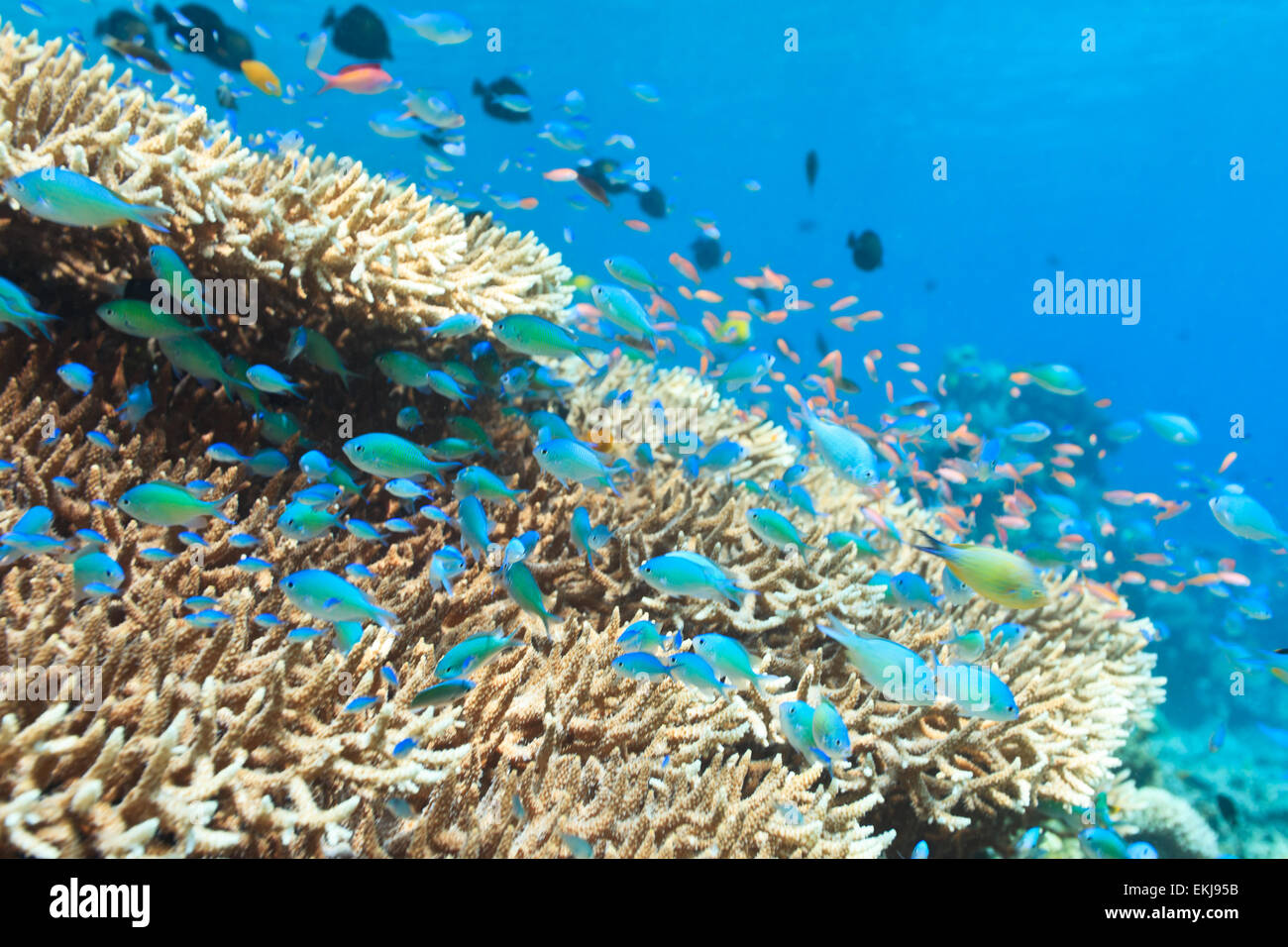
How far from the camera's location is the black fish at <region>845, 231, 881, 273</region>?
798 cm

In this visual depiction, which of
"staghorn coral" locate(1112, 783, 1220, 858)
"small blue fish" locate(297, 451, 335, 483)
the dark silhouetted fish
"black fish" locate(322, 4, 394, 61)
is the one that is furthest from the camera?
"black fish" locate(322, 4, 394, 61)

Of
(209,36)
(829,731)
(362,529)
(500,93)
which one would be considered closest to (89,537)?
(362,529)

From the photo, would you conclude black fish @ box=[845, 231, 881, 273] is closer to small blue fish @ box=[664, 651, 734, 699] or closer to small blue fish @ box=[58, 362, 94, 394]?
small blue fish @ box=[664, 651, 734, 699]

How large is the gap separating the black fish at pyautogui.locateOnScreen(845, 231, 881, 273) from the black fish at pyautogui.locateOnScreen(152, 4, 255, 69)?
710cm

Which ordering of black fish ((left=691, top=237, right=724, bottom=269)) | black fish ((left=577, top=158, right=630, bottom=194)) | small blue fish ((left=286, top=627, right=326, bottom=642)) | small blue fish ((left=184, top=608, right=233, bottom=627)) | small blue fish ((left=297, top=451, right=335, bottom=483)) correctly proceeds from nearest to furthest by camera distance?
small blue fish ((left=184, top=608, right=233, bottom=627)) < small blue fish ((left=286, top=627, right=326, bottom=642)) < small blue fish ((left=297, top=451, right=335, bottom=483)) < black fish ((left=577, top=158, right=630, bottom=194)) < black fish ((left=691, top=237, right=724, bottom=269))

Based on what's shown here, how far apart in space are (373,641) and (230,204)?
2136 mm

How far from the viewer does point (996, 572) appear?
8.48ft

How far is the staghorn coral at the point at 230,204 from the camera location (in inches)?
112

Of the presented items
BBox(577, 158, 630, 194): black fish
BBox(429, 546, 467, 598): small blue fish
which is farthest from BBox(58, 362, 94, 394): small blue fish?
BBox(577, 158, 630, 194): black fish

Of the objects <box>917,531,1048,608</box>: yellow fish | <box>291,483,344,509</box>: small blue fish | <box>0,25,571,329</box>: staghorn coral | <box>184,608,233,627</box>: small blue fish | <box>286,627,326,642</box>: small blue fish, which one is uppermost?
<box>0,25,571,329</box>: staghorn coral

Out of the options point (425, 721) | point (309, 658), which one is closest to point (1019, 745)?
point (425, 721)

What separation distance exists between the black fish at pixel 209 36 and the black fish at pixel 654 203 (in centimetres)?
492
